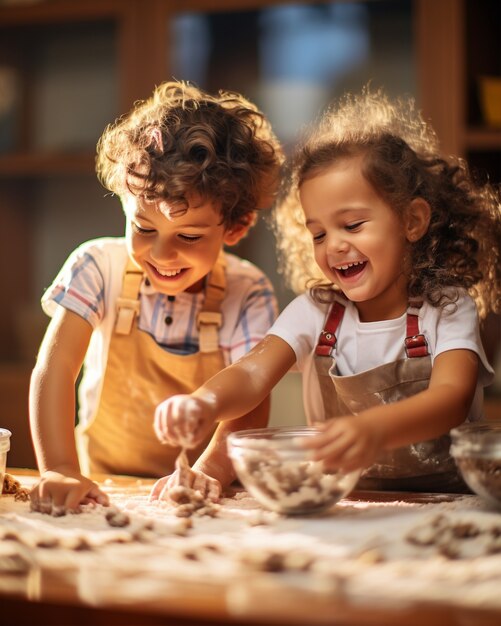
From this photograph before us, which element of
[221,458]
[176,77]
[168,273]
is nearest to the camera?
[221,458]

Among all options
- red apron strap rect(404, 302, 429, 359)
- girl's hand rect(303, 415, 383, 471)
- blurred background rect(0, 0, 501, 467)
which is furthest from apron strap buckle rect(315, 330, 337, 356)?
blurred background rect(0, 0, 501, 467)

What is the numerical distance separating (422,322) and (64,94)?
6.55 feet

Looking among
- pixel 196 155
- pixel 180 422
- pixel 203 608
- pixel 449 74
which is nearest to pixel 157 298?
pixel 196 155

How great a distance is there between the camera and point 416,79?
2338 millimetres

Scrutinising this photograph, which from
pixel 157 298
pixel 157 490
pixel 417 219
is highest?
pixel 417 219

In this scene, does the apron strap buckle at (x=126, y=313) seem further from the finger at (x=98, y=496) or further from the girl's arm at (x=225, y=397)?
the finger at (x=98, y=496)

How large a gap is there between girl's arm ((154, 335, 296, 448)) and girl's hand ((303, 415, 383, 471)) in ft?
0.45

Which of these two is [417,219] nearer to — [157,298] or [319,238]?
[319,238]

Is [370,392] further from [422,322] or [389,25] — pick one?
[389,25]

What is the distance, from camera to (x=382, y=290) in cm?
112

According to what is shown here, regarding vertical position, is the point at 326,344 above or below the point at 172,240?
below

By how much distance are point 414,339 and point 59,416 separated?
0.45 m

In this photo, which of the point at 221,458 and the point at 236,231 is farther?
the point at 236,231

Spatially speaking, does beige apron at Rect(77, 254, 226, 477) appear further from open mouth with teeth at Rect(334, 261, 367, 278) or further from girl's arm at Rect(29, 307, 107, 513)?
open mouth with teeth at Rect(334, 261, 367, 278)
